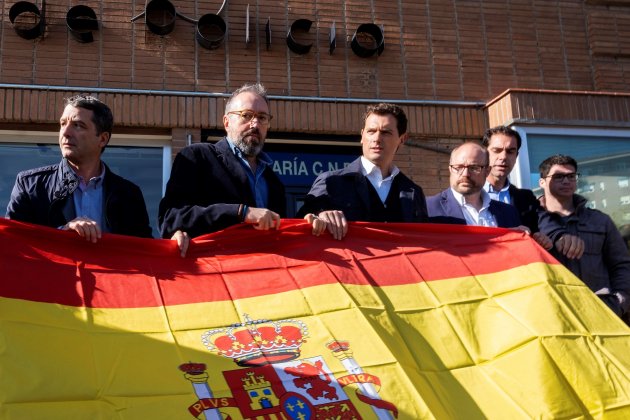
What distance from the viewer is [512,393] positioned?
10.8ft

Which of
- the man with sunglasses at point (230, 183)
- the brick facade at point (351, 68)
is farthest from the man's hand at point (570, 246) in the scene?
the brick facade at point (351, 68)

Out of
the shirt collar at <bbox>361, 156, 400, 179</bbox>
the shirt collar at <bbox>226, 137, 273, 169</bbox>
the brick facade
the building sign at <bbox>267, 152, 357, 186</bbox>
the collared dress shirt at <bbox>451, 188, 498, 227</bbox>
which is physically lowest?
the collared dress shirt at <bbox>451, 188, 498, 227</bbox>

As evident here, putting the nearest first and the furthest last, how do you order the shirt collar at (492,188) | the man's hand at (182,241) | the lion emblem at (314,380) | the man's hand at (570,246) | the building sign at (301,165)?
the lion emblem at (314,380) < the man's hand at (182,241) < the man's hand at (570,246) < the shirt collar at (492,188) < the building sign at (301,165)

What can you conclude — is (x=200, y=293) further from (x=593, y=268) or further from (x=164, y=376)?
(x=593, y=268)

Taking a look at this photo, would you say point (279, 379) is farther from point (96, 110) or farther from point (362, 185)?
point (96, 110)

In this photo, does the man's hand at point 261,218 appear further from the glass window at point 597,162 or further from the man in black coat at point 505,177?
the glass window at point 597,162

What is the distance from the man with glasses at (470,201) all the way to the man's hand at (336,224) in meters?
0.88

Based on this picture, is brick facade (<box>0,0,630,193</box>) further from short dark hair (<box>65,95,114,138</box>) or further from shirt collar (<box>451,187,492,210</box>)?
short dark hair (<box>65,95,114,138</box>)

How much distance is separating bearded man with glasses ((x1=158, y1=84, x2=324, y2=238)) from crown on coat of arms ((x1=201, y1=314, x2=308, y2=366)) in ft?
2.15

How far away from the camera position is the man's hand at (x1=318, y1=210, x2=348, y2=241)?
13.1 ft

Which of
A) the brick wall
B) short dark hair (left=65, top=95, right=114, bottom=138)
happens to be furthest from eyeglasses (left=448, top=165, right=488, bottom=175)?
the brick wall

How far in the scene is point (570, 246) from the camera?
182 inches

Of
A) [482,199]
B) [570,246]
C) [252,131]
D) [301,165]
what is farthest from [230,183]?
[301,165]

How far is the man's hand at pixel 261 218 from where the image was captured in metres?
3.82
